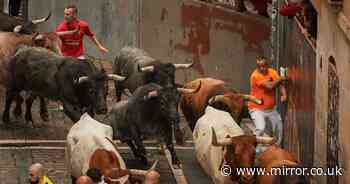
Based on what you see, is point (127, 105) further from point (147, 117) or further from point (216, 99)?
point (216, 99)

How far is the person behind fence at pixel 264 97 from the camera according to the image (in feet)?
99.1

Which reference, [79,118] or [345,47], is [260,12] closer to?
[79,118]

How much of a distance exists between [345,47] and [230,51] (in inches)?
436

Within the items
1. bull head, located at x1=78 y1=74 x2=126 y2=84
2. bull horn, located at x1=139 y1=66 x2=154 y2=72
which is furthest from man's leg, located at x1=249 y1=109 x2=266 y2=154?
bull head, located at x1=78 y1=74 x2=126 y2=84

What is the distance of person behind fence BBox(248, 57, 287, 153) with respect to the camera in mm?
30203

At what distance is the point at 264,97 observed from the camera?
30312 mm

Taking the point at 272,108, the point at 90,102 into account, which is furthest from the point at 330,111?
the point at 90,102

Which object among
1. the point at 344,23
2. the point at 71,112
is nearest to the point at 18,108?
the point at 71,112

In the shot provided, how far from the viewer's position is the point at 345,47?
25.3 meters

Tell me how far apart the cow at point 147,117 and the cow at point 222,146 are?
540 millimetres

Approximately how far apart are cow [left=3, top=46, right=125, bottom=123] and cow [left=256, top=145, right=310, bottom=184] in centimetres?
454

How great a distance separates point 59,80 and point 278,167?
22.7ft

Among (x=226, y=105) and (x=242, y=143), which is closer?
(x=242, y=143)

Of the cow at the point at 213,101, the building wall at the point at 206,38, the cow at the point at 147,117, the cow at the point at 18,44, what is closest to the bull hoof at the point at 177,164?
the cow at the point at 147,117
